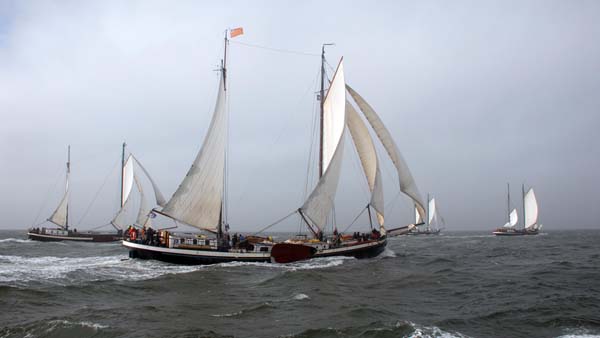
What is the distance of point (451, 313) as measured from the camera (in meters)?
17.5

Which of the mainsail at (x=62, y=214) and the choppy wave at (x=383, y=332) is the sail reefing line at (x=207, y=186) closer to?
the choppy wave at (x=383, y=332)

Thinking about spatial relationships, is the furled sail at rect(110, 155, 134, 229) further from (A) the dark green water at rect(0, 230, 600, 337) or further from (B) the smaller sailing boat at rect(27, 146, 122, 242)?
(A) the dark green water at rect(0, 230, 600, 337)


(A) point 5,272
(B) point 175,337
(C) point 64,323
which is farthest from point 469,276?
(A) point 5,272

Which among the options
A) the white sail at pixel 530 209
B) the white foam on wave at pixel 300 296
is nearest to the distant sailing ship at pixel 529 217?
the white sail at pixel 530 209

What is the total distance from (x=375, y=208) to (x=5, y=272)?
26056 mm

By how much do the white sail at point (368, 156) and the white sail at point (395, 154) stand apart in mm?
830

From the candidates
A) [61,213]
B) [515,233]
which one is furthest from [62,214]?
[515,233]

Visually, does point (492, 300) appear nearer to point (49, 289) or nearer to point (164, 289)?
point (164, 289)

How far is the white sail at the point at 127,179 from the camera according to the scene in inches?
Result: 2544

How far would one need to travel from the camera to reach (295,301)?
63.8 ft

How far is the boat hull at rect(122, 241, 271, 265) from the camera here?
31.1m

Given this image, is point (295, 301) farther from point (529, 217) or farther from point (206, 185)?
point (529, 217)

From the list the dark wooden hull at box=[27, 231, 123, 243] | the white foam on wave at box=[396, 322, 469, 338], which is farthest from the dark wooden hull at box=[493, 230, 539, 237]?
the white foam on wave at box=[396, 322, 469, 338]

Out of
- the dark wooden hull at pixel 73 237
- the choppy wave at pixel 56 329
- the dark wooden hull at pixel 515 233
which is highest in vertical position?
the choppy wave at pixel 56 329
